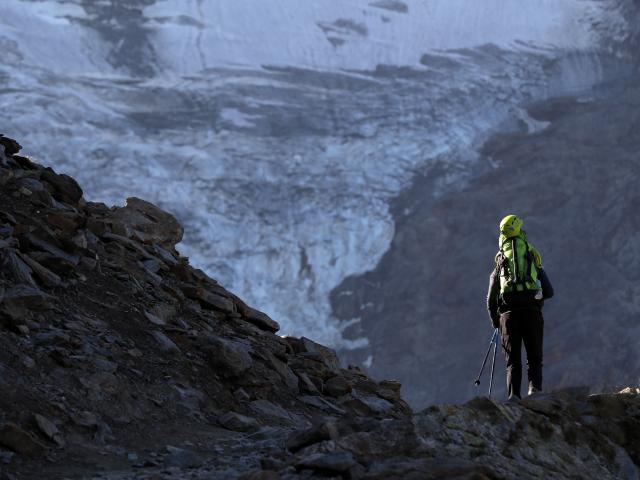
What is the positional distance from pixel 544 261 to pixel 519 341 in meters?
81.2

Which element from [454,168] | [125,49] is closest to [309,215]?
[454,168]

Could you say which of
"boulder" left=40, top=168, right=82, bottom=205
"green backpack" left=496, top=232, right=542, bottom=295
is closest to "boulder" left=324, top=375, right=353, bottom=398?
"green backpack" left=496, top=232, right=542, bottom=295

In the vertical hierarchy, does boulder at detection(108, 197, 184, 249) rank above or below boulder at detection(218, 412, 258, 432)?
above

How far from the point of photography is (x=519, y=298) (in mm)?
7910

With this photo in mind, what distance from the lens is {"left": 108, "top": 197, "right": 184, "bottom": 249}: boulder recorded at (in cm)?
1145

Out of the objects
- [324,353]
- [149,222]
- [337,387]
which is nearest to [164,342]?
[337,387]

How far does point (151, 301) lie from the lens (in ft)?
29.0

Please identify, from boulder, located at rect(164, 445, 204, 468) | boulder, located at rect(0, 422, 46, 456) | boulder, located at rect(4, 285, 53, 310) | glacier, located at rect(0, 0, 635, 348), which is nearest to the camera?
boulder, located at rect(0, 422, 46, 456)

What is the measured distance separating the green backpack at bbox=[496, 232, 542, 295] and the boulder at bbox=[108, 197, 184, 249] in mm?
4180

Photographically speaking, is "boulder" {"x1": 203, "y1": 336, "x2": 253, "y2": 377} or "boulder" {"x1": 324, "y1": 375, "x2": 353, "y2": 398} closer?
"boulder" {"x1": 203, "y1": 336, "x2": 253, "y2": 377}

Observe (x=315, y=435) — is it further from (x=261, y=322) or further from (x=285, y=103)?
(x=285, y=103)

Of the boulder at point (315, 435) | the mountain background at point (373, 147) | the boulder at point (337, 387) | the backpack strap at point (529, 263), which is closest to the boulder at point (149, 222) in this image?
the boulder at point (337, 387)

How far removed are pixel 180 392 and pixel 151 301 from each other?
1424 millimetres

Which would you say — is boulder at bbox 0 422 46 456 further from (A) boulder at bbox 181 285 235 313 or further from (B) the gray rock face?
(B) the gray rock face
